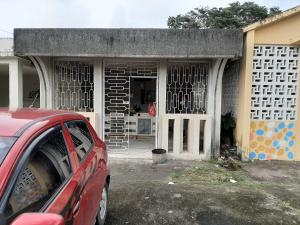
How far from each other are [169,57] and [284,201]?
3777 millimetres

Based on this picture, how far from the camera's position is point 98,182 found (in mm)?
2896

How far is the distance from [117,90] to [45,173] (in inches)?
216

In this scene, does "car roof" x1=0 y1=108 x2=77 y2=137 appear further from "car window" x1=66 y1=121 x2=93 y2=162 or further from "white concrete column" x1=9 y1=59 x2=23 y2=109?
"white concrete column" x1=9 y1=59 x2=23 y2=109

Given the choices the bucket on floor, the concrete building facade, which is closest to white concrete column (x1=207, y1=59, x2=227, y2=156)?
the concrete building facade

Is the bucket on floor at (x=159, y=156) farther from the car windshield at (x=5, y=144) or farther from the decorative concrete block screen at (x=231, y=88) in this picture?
the car windshield at (x=5, y=144)

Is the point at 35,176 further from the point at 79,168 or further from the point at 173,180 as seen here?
the point at 173,180

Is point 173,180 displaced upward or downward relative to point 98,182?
downward

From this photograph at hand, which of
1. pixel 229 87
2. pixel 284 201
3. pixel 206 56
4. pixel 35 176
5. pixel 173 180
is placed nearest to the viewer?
pixel 35 176

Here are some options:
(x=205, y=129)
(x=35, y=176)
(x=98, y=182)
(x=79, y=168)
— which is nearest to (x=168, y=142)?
(x=205, y=129)

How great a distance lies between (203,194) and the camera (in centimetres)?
462

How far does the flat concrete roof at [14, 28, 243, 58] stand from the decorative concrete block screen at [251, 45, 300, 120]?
0.84m

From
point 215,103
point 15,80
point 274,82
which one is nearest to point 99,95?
point 15,80

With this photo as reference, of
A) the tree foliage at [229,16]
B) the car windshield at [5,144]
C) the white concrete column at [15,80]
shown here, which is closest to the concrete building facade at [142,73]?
the white concrete column at [15,80]

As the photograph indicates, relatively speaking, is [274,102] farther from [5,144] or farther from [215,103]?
[5,144]
